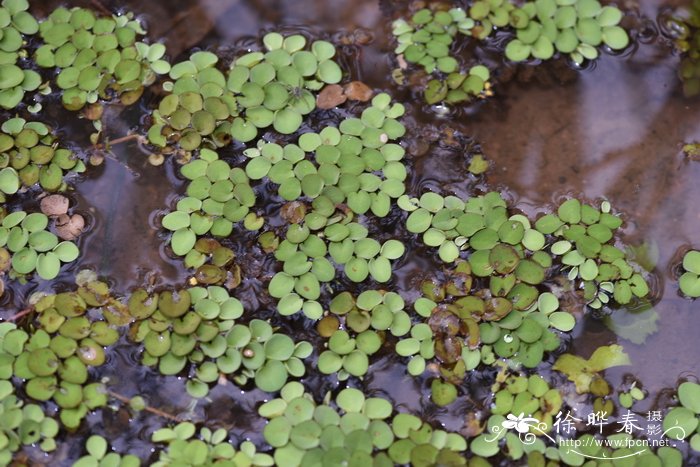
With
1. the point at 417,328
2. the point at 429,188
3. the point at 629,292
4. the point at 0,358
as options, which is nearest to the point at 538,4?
the point at 429,188

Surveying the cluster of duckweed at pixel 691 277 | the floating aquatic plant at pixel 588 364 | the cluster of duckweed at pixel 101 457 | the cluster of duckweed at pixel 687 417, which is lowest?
the cluster of duckweed at pixel 687 417

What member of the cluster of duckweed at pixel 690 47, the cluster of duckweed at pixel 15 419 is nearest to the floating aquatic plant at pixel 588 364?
the cluster of duckweed at pixel 690 47

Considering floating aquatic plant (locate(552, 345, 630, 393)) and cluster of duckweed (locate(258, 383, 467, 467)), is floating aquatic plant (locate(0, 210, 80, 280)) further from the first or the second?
floating aquatic plant (locate(552, 345, 630, 393))

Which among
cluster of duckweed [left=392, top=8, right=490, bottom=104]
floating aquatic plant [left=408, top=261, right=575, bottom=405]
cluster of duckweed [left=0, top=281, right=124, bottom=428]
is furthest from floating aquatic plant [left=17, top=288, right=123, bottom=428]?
cluster of duckweed [left=392, top=8, right=490, bottom=104]

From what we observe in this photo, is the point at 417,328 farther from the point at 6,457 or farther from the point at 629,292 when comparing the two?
the point at 6,457

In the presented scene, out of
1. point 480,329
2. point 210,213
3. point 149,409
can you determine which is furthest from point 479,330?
point 149,409

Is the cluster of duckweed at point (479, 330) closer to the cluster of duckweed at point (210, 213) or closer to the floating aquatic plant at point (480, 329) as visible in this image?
the floating aquatic plant at point (480, 329)
